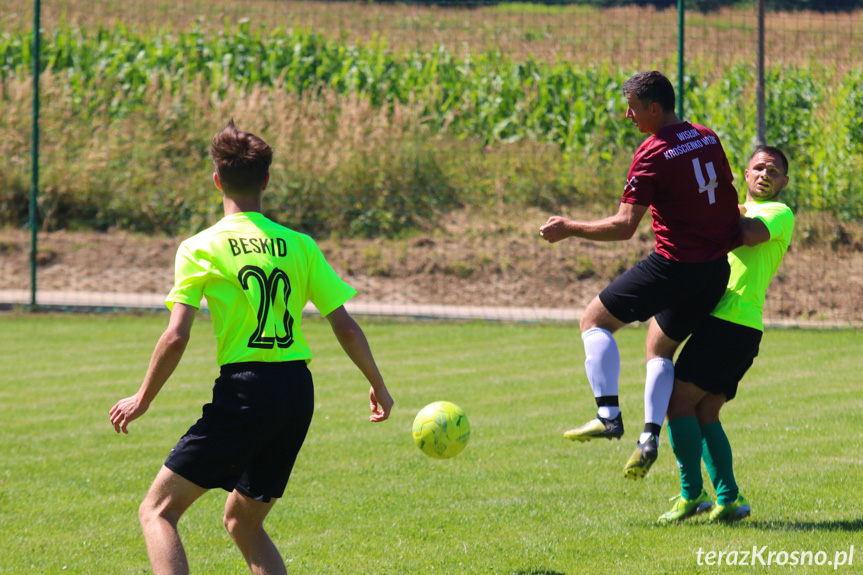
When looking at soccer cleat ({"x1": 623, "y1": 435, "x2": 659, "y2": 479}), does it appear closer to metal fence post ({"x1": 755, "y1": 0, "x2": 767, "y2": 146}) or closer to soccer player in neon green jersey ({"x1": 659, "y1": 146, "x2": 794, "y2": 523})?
soccer player in neon green jersey ({"x1": 659, "y1": 146, "x2": 794, "y2": 523})

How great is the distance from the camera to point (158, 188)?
16172mm

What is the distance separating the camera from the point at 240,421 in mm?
3654

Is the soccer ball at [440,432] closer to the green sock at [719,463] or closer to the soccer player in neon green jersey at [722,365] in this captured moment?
the soccer player in neon green jersey at [722,365]

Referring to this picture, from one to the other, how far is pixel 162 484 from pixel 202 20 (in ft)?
65.9

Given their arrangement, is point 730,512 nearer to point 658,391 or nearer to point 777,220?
point 658,391

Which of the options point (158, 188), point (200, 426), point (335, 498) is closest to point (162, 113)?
point (158, 188)

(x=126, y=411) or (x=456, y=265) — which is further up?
(x=126, y=411)

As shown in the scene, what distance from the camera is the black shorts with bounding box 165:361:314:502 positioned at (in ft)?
12.0

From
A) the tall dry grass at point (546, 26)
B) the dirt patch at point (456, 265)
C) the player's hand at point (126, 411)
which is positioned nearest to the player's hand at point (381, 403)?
the player's hand at point (126, 411)

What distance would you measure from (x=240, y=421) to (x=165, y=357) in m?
0.37

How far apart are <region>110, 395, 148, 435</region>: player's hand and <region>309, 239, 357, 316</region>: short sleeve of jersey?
767 mm

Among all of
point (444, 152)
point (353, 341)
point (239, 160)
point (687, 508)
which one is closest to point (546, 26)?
point (444, 152)

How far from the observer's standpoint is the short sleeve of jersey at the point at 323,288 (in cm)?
384

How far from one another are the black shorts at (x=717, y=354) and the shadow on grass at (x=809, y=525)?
0.73 meters
